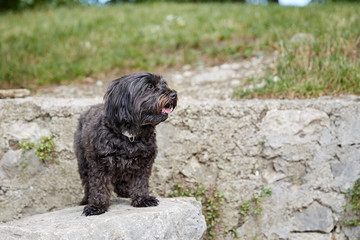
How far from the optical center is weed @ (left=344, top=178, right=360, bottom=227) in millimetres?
5402

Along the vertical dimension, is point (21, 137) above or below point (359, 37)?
below

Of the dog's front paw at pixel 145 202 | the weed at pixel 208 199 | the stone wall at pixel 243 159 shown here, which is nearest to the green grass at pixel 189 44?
the stone wall at pixel 243 159

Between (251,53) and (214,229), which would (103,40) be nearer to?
(251,53)

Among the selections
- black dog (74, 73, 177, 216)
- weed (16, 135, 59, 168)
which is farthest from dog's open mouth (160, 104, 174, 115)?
weed (16, 135, 59, 168)

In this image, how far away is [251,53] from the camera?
8078 millimetres

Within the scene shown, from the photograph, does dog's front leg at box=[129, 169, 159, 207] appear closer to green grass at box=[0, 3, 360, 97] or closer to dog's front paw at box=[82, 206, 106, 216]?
dog's front paw at box=[82, 206, 106, 216]

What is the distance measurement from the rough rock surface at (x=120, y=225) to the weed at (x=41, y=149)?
129 cm

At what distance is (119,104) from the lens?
165 inches

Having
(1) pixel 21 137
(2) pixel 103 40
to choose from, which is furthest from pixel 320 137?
(2) pixel 103 40

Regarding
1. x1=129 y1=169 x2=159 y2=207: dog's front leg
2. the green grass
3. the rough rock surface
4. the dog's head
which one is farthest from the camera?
the green grass

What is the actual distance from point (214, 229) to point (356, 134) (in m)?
2.23

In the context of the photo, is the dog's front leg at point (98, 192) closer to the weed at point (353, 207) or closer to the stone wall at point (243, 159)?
the stone wall at point (243, 159)

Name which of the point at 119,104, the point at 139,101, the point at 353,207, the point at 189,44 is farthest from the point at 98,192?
the point at 189,44

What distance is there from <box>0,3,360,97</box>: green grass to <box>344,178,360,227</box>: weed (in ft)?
4.90
